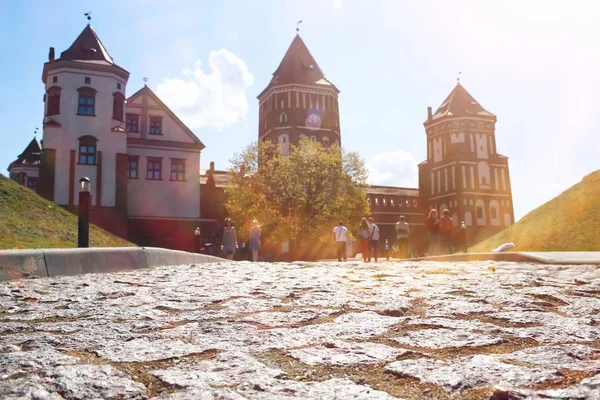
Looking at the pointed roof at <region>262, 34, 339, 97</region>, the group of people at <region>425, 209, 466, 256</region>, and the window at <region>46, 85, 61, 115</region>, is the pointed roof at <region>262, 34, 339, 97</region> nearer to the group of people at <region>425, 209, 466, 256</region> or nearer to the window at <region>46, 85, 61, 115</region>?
the window at <region>46, 85, 61, 115</region>

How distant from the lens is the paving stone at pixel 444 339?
3096mm

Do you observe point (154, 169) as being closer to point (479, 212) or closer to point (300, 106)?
point (300, 106)

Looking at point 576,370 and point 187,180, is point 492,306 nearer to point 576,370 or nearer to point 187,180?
point 576,370

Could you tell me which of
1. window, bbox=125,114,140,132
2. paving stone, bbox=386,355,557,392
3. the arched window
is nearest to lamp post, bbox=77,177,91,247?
paving stone, bbox=386,355,557,392

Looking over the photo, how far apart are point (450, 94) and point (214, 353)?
64.8m

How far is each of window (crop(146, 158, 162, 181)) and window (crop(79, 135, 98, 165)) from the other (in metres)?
3.97

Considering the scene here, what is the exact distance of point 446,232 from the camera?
19.0 m

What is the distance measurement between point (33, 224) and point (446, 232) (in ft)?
49.6

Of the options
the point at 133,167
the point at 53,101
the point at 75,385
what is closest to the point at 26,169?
the point at 53,101

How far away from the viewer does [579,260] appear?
9.18 m

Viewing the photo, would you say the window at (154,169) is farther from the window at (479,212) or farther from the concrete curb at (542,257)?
the window at (479,212)

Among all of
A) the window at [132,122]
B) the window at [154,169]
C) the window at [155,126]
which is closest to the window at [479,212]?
the window at [154,169]

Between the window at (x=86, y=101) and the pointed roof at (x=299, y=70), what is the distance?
2228 cm

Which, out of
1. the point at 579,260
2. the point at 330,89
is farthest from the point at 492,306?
the point at 330,89
